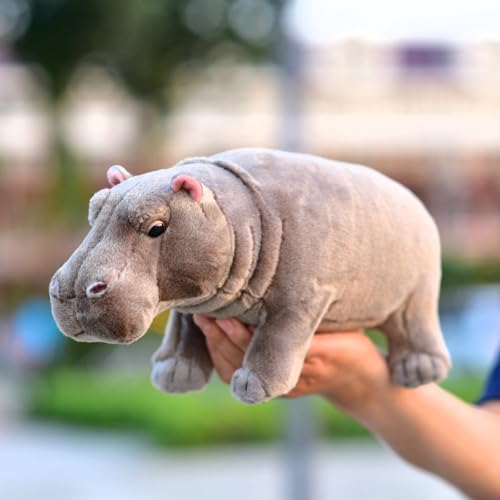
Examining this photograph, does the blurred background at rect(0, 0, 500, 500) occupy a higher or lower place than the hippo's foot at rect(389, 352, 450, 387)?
lower

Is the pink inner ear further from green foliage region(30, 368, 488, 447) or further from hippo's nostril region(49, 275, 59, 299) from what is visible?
green foliage region(30, 368, 488, 447)

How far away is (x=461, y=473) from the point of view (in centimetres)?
171

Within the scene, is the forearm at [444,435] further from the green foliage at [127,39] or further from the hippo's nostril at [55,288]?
the green foliage at [127,39]

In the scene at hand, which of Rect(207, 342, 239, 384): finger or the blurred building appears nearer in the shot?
Rect(207, 342, 239, 384): finger

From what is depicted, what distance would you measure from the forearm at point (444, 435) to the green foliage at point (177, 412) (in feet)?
9.91

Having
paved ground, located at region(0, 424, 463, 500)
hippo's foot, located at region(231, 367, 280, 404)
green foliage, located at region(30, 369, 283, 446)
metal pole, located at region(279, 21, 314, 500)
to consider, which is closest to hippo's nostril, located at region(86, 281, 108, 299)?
hippo's foot, located at region(231, 367, 280, 404)

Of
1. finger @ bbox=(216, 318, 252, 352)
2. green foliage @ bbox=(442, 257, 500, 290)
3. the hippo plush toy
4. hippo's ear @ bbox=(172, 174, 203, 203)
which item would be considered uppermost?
hippo's ear @ bbox=(172, 174, 203, 203)

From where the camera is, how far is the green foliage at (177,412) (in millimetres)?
5355

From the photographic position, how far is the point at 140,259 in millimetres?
1182

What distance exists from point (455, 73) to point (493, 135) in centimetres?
587

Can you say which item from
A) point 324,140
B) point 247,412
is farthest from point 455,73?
point 324,140

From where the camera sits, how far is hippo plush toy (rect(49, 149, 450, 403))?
1.18 m

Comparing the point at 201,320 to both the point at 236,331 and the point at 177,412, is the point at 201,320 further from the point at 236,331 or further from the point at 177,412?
the point at 177,412

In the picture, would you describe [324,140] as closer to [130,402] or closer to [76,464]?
[130,402]
